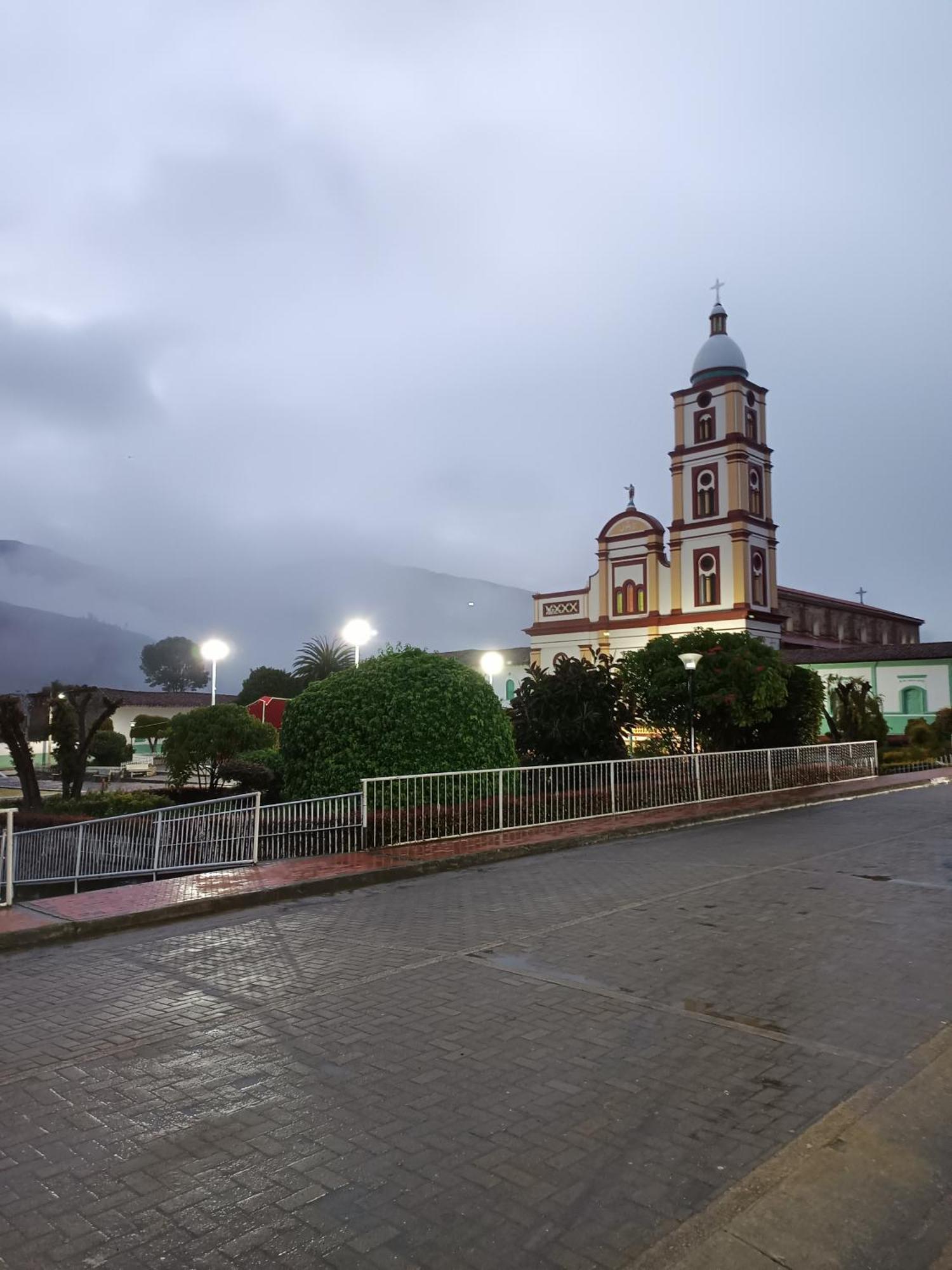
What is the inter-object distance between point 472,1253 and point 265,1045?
223 cm

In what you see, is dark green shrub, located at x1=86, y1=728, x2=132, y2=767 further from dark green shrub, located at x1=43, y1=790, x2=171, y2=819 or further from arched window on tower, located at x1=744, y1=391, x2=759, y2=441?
arched window on tower, located at x1=744, y1=391, x2=759, y2=441

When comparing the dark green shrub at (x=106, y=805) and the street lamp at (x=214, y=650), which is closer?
the dark green shrub at (x=106, y=805)

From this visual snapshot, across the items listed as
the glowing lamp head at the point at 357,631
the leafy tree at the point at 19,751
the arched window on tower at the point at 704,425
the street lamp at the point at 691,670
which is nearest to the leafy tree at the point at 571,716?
the street lamp at the point at 691,670

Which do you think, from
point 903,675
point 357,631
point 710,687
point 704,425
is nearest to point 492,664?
point 357,631

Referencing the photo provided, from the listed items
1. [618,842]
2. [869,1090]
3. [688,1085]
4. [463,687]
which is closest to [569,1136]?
[688,1085]

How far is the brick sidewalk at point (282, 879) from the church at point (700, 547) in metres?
34.3

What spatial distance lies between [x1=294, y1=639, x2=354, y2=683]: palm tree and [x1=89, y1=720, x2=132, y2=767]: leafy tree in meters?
9.66

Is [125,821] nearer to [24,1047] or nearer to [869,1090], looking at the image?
[24,1047]

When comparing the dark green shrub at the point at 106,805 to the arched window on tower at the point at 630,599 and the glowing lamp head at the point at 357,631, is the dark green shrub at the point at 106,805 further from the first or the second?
the arched window on tower at the point at 630,599

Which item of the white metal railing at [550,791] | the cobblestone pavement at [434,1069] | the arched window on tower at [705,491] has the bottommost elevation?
the cobblestone pavement at [434,1069]

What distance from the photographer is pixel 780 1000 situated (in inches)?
217

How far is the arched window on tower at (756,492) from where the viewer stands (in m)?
50.5

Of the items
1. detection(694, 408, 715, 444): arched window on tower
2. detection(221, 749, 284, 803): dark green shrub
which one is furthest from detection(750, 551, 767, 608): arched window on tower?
detection(221, 749, 284, 803): dark green shrub

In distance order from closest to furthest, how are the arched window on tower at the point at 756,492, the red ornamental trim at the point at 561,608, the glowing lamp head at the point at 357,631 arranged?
the glowing lamp head at the point at 357,631
the arched window on tower at the point at 756,492
the red ornamental trim at the point at 561,608
